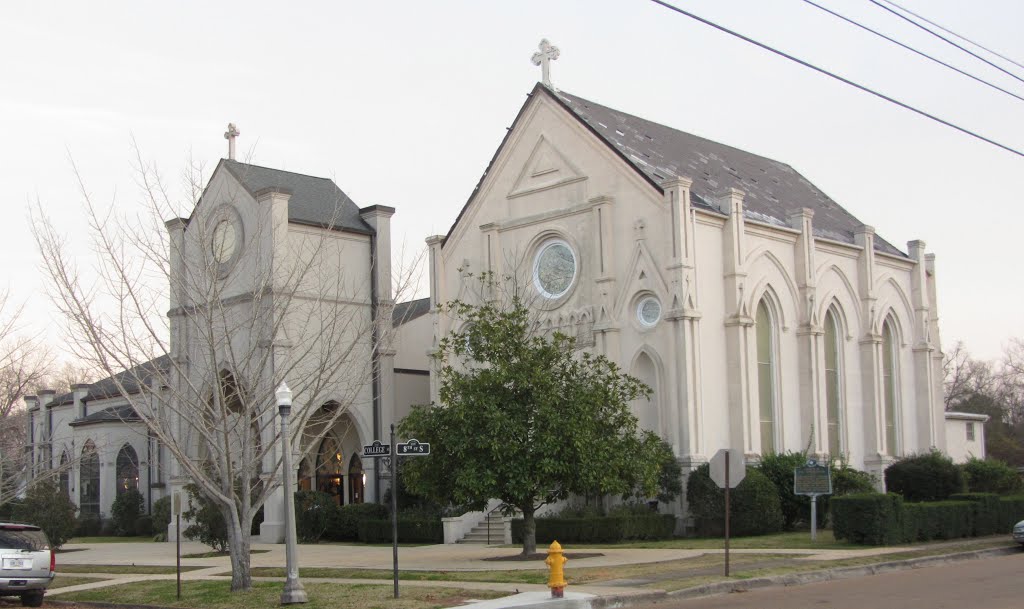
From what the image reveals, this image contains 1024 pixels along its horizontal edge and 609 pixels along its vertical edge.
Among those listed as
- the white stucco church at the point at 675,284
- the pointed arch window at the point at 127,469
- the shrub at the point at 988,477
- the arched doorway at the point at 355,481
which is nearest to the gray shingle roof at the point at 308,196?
the white stucco church at the point at 675,284

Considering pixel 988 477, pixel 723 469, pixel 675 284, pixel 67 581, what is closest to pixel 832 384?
pixel 988 477

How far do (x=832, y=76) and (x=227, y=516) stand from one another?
13.2 metres

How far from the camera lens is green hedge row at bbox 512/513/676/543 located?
3231cm

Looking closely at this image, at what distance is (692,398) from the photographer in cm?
3453

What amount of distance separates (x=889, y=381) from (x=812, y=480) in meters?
13.5

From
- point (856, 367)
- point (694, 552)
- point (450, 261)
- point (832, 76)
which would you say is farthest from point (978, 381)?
point (832, 76)

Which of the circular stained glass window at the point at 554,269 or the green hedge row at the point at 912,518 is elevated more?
the circular stained glass window at the point at 554,269

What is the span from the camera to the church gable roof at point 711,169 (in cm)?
3872

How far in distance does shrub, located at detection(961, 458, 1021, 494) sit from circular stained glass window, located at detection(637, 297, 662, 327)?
1327 cm

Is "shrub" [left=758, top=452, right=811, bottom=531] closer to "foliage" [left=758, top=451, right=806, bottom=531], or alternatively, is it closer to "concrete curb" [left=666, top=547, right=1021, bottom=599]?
"foliage" [left=758, top=451, right=806, bottom=531]

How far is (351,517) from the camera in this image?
38.9m

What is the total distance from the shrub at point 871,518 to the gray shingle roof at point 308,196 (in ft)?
68.5

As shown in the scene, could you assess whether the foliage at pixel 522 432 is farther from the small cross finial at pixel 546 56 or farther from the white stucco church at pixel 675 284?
the small cross finial at pixel 546 56

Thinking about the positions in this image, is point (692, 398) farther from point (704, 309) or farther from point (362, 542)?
point (362, 542)
